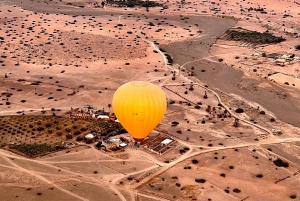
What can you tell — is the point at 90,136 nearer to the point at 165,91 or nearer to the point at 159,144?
the point at 159,144

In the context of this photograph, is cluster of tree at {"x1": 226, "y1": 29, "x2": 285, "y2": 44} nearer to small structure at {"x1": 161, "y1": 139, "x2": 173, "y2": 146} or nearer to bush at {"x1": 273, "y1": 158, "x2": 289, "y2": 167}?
small structure at {"x1": 161, "y1": 139, "x2": 173, "y2": 146}

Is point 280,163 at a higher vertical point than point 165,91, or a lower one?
lower

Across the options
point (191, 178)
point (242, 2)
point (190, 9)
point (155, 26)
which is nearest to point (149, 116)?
point (191, 178)

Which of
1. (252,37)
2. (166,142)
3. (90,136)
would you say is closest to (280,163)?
(166,142)

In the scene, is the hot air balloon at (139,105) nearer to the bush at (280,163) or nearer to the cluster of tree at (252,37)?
the bush at (280,163)

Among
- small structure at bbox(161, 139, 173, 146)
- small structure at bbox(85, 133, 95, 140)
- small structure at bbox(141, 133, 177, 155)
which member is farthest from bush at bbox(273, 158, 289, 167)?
Result: small structure at bbox(85, 133, 95, 140)

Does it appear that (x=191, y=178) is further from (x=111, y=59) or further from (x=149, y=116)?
(x=111, y=59)
